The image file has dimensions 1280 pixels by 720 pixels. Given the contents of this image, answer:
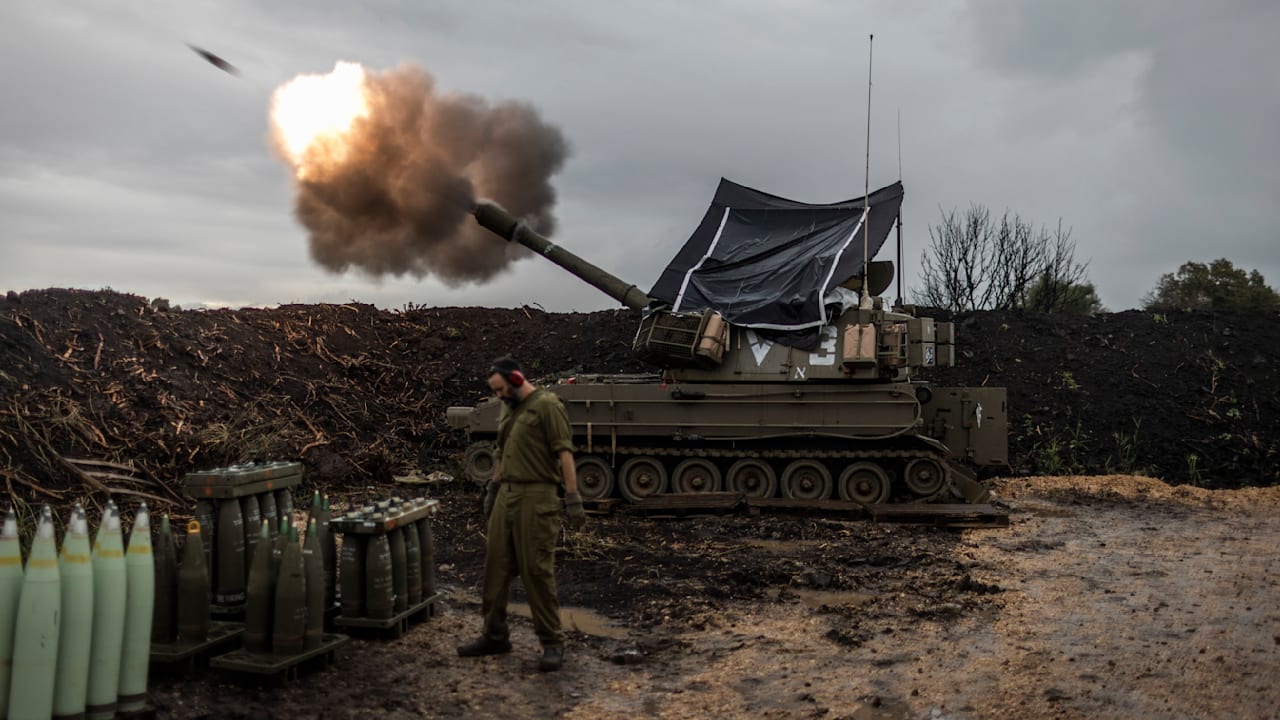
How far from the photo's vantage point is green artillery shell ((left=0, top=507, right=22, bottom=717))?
4527 millimetres

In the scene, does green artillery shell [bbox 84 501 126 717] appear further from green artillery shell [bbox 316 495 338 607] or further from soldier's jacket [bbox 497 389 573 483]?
soldier's jacket [bbox 497 389 573 483]

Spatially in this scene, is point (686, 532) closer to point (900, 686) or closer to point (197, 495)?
point (900, 686)

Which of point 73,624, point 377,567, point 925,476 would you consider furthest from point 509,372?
point 925,476

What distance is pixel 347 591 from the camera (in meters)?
6.48

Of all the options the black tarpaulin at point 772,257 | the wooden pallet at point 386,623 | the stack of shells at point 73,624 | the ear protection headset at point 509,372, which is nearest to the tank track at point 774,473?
the black tarpaulin at point 772,257

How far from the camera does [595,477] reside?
531 inches

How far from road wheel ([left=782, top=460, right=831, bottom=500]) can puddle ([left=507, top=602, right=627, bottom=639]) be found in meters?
5.68

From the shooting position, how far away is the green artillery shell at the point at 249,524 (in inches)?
247

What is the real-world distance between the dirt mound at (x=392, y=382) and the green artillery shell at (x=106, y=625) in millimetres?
7004

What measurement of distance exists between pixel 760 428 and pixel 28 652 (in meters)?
9.81

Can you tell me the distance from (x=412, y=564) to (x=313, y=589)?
1178 millimetres

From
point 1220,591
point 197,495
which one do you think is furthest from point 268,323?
point 1220,591

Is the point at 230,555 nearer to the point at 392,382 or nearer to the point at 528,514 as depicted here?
the point at 528,514

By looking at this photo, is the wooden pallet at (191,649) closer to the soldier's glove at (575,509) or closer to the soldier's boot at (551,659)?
the soldier's boot at (551,659)
